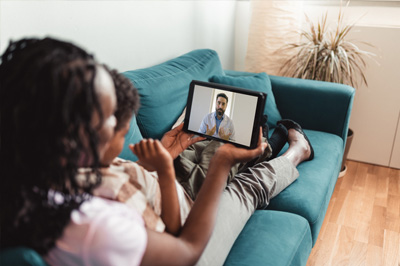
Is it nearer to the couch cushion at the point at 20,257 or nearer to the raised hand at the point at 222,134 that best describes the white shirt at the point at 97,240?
the couch cushion at the point at 20,257

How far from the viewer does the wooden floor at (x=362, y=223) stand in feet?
5.38

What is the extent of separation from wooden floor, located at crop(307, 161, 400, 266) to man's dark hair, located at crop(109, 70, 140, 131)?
1206mm

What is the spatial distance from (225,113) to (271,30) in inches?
54.7

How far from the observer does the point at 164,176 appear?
0.83 metres

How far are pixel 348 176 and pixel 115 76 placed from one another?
6.77ft

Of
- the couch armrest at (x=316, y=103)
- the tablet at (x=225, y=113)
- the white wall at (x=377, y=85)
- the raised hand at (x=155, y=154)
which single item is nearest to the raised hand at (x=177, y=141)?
the tablet at (x=225, y=113)

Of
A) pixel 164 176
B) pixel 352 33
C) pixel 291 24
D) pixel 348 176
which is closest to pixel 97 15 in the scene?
pixel 164 176

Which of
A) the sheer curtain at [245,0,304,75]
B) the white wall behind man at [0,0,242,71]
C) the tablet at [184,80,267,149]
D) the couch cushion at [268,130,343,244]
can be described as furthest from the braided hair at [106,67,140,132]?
the sheer curtain at [245,0,304,75]

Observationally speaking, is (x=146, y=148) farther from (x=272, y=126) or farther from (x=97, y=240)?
(x=272, y=126)

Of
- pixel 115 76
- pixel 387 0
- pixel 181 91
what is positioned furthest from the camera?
pixel 387 0

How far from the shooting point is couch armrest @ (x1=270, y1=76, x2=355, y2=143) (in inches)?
77.2

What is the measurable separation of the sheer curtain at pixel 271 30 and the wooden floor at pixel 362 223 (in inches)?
35.8

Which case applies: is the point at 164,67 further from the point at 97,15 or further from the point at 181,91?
the point at 97,15

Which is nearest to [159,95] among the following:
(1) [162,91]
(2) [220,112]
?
(1) [162,91]
